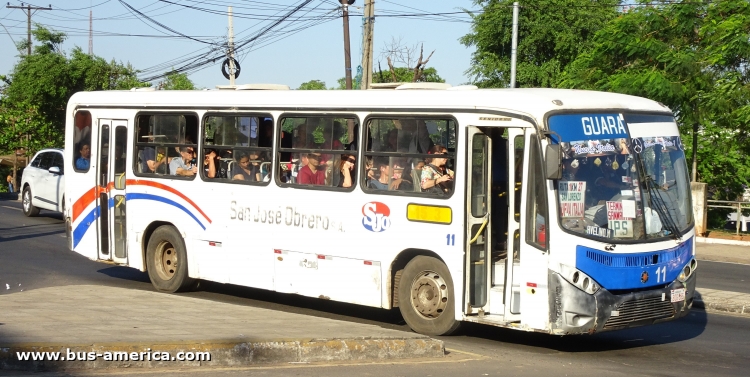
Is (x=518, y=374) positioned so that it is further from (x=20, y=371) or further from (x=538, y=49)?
(x=538, y=49)

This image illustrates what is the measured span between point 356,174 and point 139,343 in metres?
4.10

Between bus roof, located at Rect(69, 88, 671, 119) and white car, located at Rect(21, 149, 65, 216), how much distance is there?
10205 millimetres

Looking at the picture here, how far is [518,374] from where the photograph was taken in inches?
339

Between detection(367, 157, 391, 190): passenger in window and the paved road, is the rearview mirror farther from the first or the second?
detection(367, 157, 391, 190): passenger in window

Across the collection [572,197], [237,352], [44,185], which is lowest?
[237,352]

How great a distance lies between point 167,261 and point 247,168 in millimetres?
2309

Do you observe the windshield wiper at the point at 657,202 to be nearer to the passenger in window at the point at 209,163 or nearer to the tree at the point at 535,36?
the passenger in window at the point at 209,163

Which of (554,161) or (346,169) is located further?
(346,169)

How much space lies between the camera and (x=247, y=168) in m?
12.7

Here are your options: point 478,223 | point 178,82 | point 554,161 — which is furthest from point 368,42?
point 178,82

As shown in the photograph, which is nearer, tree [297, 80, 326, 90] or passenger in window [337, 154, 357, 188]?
passenger in window [337, 154, 357, 188]

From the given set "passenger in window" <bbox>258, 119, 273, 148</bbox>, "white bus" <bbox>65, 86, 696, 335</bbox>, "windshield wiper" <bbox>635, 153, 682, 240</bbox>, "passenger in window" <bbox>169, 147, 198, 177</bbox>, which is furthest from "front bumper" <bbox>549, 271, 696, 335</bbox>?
"passenger in window" <bbox>169, 147, 198, 177</bbox>

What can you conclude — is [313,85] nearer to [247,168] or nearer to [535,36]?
[535,36]

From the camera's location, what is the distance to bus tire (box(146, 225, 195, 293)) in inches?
535
